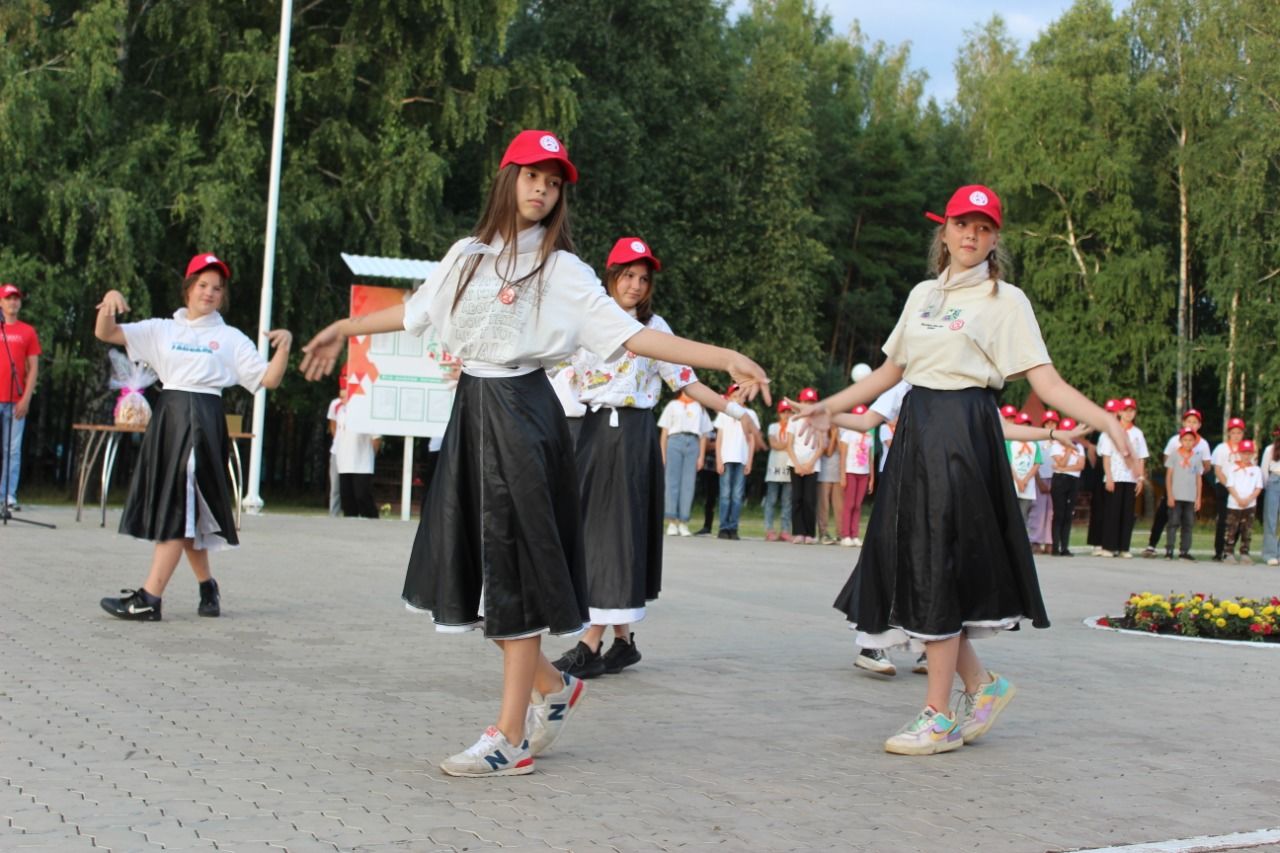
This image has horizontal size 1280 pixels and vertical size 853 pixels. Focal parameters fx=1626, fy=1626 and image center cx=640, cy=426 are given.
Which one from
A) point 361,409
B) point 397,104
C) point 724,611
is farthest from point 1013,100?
point 724,611

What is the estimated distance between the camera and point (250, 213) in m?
27.8

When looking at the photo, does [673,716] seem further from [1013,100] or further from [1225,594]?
[1013,100]

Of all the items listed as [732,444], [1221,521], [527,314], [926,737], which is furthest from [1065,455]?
[527,314]

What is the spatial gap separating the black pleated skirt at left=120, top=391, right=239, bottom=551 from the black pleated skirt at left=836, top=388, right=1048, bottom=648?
15.6ft

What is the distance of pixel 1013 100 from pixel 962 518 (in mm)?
48337

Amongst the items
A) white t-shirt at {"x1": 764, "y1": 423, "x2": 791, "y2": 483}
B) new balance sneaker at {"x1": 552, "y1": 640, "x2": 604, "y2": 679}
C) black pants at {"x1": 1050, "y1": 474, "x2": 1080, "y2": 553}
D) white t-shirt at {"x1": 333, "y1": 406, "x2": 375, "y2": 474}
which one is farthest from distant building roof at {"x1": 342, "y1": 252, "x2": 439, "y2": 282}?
new balance sneaker at {"x1": 552, "y1": 640, "x2": 604, "y2": 679}

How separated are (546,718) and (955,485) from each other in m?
1.90

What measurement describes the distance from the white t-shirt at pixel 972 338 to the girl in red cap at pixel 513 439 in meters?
1.16

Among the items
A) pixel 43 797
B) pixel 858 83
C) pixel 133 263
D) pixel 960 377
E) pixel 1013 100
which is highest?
pixel 858 83

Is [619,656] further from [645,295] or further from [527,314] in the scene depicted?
[527,314]

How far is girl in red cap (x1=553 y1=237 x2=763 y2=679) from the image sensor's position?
27.5ft

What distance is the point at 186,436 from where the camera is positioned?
9.83 metres

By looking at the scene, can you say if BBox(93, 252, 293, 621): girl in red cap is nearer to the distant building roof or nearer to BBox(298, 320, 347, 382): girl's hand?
BBox(298, 320, 347, 382): girl's hand

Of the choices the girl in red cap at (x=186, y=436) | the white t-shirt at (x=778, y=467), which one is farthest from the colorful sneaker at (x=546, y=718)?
the white t-shirt at (x=778, y=467)
